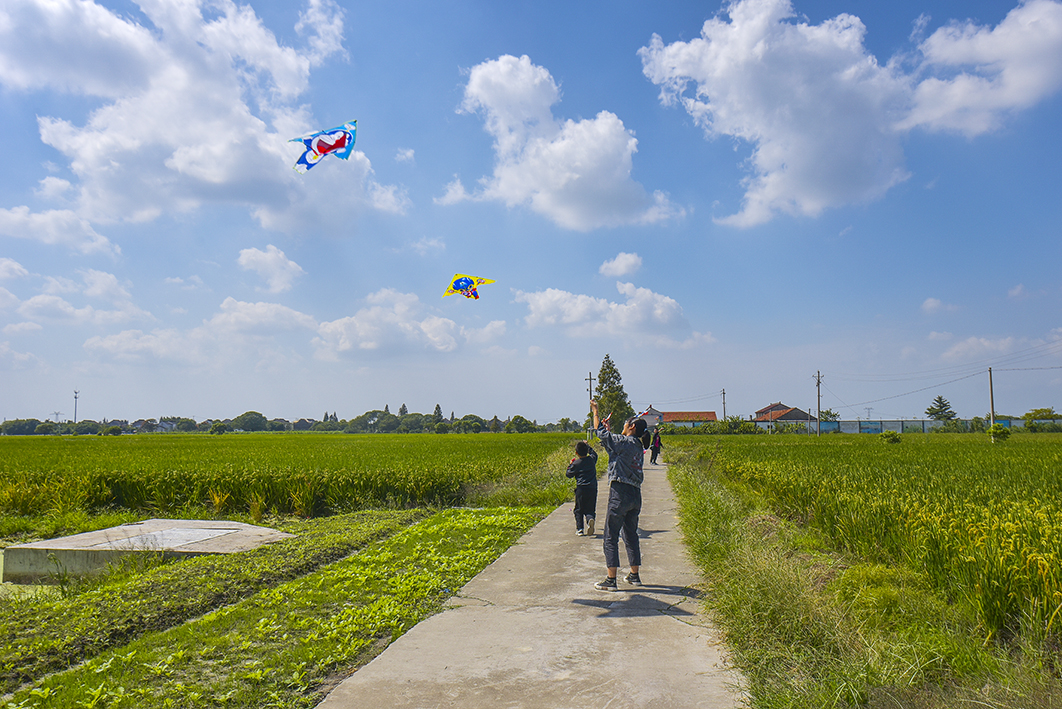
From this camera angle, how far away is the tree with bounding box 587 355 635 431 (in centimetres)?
9794

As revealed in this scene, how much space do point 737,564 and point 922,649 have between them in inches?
80.9

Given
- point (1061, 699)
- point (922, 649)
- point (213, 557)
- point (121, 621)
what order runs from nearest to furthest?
point (1061, 699) < point (922, 649) < point (121, 621) < point (213, 557)

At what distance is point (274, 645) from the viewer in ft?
15.3

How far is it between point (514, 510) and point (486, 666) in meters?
8.62

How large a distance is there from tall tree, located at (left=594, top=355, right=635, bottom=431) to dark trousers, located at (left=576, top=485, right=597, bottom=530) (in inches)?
3416

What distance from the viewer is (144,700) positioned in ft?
12.3

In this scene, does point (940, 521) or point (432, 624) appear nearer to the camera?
point (432, 624)

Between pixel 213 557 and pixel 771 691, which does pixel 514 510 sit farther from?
pixel 771 691

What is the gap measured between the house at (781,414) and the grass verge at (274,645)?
133 m

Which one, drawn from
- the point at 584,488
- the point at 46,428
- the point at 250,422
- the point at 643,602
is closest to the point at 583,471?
the point at 584,488

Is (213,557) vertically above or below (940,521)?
below

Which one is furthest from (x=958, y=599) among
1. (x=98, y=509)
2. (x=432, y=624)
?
(x=98, y=509)

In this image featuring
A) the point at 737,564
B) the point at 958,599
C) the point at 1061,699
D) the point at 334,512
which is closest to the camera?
the point at 1061,699

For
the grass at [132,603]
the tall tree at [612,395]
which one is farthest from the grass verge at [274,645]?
the tall tree at [612,395]
